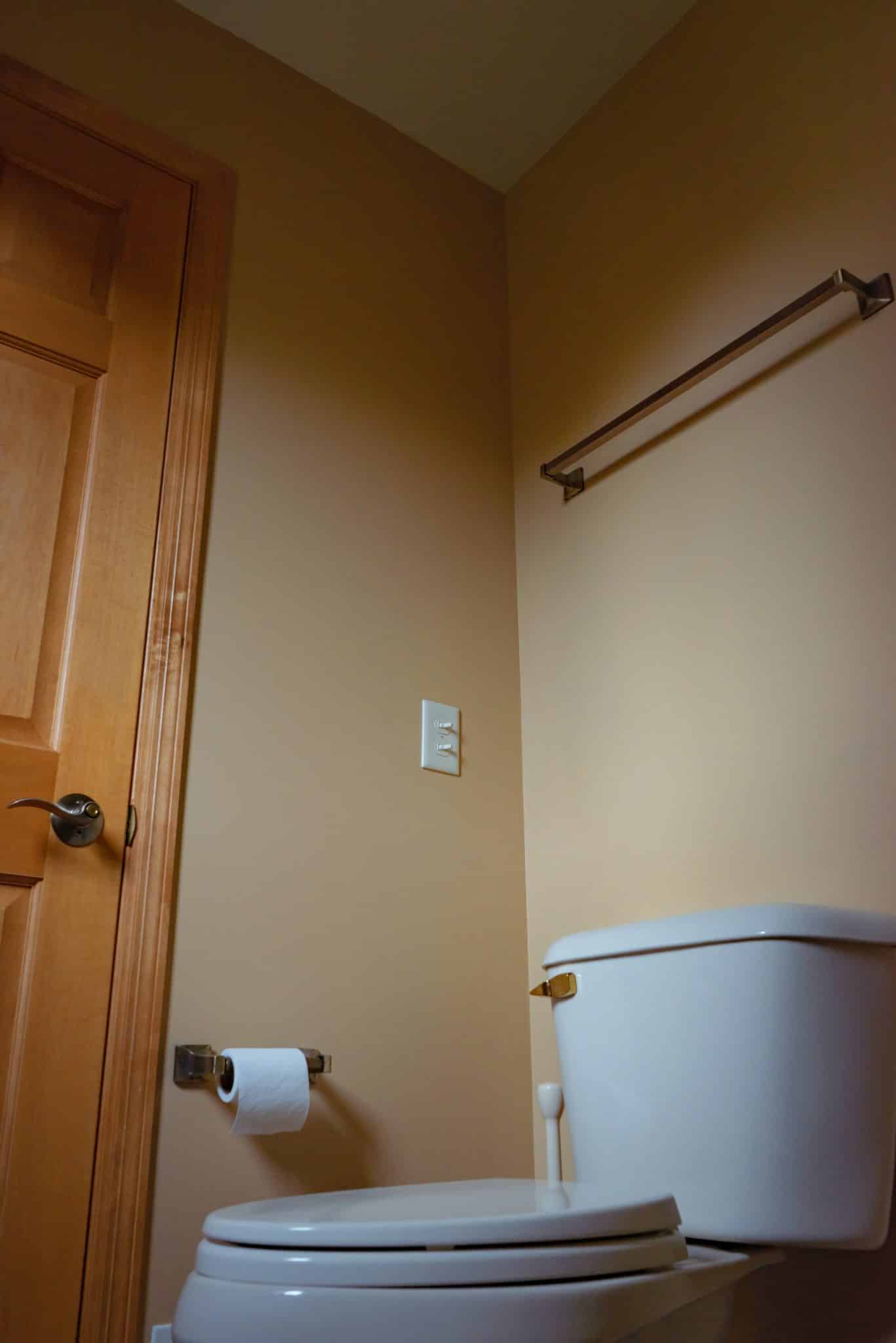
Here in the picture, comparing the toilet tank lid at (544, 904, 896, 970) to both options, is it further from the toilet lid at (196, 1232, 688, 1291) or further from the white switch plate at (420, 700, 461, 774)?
the white switch plate at (420, 700, 461, 774)

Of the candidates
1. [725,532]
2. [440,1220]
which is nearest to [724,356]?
[725,532]

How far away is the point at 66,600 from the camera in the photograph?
136 centimetres

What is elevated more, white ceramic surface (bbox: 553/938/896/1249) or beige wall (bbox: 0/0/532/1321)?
beige wall (bbox: 0/0/532/1321)

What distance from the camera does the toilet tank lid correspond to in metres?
1.07

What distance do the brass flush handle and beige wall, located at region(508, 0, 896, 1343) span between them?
228mm

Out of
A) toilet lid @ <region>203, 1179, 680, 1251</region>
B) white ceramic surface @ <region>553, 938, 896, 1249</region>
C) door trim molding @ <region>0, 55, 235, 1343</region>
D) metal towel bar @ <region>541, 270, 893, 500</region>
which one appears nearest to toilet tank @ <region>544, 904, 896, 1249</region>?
white ceramic surface @ <region>553, 938, 896, 1249</region>

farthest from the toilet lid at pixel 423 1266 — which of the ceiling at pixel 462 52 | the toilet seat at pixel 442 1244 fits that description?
the ceiling at pixel 462 52

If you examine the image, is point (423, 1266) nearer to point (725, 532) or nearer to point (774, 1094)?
point (774, 1094)

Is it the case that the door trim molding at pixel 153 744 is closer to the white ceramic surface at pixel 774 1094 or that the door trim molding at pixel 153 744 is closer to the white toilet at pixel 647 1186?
Result: the white toilet at pixel 647 1186

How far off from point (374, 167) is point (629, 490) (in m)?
0.79

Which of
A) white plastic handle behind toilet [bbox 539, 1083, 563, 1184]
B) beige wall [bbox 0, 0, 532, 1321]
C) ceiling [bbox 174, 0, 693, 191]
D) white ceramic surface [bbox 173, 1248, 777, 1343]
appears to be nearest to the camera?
white ceramic surface [bbox 173, 1248, 777, 1343]

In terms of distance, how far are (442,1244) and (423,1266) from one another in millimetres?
22

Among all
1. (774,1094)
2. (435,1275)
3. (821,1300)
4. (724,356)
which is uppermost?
(724,356)

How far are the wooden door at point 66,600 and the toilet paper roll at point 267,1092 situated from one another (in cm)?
16
